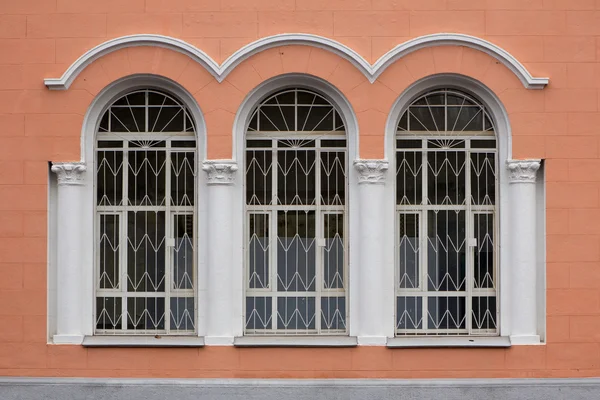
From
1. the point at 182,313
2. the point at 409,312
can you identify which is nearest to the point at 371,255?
the point at 409,312

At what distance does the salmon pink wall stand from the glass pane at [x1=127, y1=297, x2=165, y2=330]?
38 centimetres

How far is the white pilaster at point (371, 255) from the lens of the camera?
1118 cm

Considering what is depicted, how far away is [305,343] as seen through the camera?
1112cm

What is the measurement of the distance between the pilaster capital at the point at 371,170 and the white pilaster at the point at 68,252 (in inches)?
126

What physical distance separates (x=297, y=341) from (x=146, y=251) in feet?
6.82

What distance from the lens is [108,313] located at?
37.7 feet

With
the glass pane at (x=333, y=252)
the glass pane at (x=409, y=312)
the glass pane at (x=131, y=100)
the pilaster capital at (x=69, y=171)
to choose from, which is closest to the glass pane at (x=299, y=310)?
the glass pane at (x=333, y=252)

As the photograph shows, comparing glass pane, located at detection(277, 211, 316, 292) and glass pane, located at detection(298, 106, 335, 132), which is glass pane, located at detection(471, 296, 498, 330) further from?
glass pane, located at detection(298, 106, 335, 132)

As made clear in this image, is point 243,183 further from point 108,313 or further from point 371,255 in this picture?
point 108,313

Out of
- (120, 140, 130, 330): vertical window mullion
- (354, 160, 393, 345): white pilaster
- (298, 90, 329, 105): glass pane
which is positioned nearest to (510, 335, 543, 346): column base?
(354, 160, 393, 345): white pilaster

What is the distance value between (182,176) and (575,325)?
489 centimetres

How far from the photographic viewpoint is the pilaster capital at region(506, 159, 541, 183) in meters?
11.1

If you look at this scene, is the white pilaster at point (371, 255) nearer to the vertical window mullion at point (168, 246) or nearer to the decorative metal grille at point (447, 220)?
the decorative metal grille at point (447, 220)

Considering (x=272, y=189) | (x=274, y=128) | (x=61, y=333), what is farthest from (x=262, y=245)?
(x=61, y=333)
